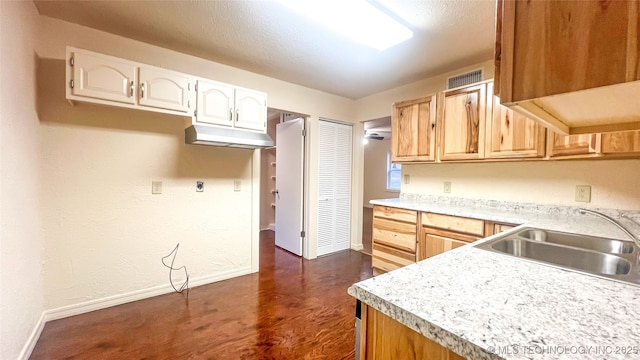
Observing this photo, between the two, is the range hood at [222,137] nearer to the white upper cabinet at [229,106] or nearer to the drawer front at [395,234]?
the white upper cabinet at [229,106]

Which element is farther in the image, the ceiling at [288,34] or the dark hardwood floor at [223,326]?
the ceiling at [288,34]

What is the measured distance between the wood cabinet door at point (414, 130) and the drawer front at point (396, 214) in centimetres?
61

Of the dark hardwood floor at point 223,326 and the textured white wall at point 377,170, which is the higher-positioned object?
the textured white wall at point 377,170

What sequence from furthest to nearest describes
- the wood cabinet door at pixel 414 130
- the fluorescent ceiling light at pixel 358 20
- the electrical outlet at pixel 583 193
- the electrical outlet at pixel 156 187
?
A: 1. the wood cabinet door at pixel 414 130
2. the electrical outlet at pixel 156 187
3. the electrical outlet at pixel 583 193
4. the fluorescent ceiling light at pixel 358 20

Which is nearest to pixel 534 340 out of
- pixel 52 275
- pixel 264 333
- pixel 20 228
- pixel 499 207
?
pixel 264 333

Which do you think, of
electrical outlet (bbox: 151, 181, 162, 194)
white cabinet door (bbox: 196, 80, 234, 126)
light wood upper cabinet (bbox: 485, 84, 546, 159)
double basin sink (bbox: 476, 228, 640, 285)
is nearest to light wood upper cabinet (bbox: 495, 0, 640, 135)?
double basin sink (bbox: 476, 228, 640, 285)

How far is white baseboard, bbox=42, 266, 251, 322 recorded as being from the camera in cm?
208

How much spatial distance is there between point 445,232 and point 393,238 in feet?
1.92

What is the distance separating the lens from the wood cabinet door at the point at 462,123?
7.78ft

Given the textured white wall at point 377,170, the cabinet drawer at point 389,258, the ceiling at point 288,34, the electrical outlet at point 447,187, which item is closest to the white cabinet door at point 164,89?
the ceiling at point 288,34

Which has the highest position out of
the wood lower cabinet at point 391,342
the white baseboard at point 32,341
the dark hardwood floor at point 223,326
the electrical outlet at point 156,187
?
the electrical outlet at point 156,187

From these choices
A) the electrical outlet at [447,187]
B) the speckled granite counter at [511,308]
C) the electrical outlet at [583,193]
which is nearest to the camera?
the speckled granite counter at [511,308]

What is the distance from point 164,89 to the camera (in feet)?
7.30

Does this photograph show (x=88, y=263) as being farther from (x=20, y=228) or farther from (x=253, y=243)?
(x=253, y=243)
